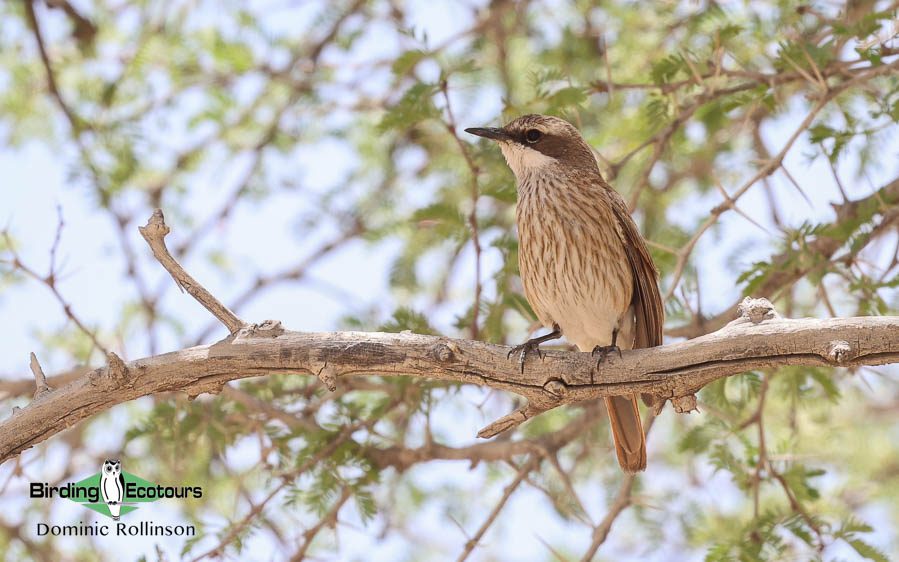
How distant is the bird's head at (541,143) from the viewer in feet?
14.6

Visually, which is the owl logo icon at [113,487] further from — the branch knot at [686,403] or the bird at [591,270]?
the branch knot at [686,403]

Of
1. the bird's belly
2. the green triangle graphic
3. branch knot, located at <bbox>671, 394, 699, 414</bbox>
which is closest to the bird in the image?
the bird's belly

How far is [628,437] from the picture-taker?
4023 millimetres

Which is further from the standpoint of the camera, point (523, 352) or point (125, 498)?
point (125, 498)

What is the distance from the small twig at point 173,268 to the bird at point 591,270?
1.57 meters

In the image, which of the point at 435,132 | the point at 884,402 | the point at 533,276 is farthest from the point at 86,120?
the point at 884,402

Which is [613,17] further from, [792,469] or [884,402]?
[884,402]

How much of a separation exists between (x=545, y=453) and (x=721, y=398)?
0.87m

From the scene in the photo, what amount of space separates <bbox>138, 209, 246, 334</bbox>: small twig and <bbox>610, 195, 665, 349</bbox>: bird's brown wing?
1857mm

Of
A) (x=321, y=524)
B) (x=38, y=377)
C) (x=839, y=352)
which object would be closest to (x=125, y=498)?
(x=321, y=524)

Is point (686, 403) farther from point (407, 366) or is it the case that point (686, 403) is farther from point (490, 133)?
point (490, 133)

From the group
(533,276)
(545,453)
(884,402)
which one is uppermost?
(884,402)

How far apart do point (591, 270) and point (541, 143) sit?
29.1 inches

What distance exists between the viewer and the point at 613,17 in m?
6.03
